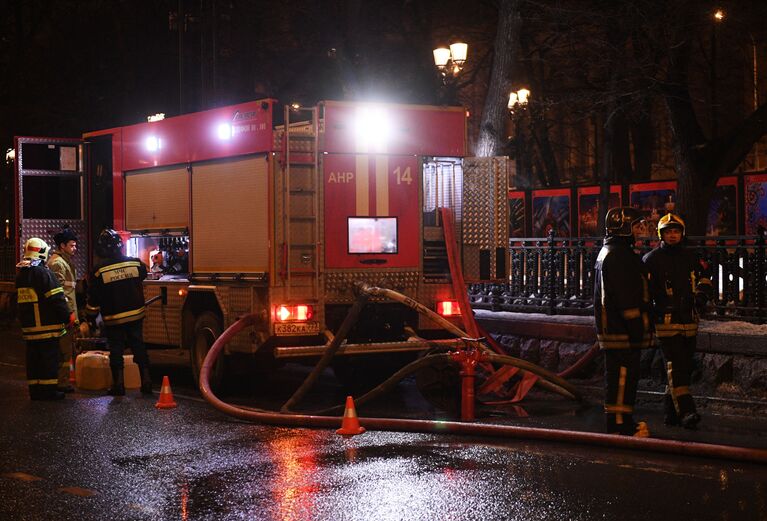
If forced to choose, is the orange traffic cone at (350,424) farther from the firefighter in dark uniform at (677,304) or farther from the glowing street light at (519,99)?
the glowing street light at (519,99)

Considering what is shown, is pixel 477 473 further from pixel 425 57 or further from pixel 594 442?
pixel 425 57

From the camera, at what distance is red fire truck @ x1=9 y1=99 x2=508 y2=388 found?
1063cm

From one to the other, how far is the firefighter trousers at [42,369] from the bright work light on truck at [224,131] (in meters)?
2.82

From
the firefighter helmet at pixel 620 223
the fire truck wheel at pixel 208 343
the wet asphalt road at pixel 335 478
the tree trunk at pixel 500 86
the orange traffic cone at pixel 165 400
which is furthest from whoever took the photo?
the tree trunk at pixel 500 86

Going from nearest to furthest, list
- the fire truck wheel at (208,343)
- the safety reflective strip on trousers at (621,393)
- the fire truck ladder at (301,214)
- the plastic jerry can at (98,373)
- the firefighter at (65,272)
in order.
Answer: the safety reflective strip on trousers at (621,393) → the fire truck ladder at (301,214) → the fire truck wheel at (208,343) → the plastic jerry can at (98,373) → the firefighter at (65,272)

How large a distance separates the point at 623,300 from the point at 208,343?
16.7 ft

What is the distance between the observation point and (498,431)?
27.5 ft

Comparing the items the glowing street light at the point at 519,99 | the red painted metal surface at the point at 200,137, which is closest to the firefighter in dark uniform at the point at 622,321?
the red painted metal surface at the point at 200,137

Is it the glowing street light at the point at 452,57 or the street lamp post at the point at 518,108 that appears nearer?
the glowing street light at the point at 452,57

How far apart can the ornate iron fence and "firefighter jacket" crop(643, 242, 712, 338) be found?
8.83 feet

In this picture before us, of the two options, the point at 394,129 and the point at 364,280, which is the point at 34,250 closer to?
the point at 364,280

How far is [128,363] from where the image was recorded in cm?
1221

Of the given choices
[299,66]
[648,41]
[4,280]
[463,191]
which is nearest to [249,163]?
[463,191]

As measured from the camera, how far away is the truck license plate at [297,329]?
10.5 metres
